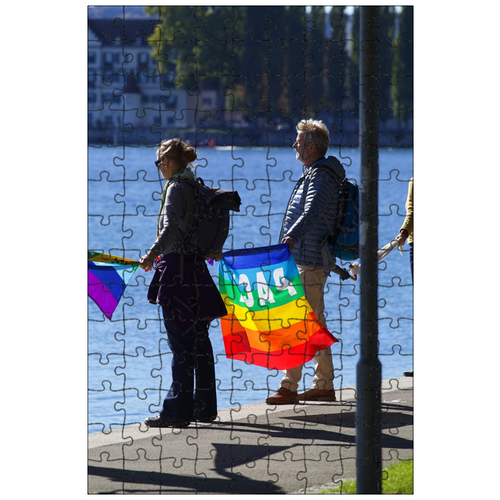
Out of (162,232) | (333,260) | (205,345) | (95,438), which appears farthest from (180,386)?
(333,260)

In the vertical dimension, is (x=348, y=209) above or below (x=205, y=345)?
above

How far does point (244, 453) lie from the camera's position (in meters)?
6.46

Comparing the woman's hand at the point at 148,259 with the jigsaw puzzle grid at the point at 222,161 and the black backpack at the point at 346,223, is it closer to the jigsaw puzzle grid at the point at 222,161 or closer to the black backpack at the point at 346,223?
the jigsaw puzzle grid at the point at 222,161

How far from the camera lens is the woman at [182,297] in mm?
6676

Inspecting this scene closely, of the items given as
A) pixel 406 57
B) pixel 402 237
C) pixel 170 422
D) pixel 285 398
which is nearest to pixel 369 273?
pixel 170 422

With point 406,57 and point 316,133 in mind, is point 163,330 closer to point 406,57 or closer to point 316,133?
point 406,57

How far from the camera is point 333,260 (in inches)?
294

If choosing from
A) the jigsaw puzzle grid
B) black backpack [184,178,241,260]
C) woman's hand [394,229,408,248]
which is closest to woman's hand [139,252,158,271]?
the jigsaw puzzle grid

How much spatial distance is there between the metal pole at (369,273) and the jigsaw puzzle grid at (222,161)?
0.85 feet

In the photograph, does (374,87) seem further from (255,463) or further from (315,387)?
(315,387)

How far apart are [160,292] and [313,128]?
2.04 m

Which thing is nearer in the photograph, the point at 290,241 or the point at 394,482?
the point at 394,482

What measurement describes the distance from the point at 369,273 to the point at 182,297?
186 centimetres

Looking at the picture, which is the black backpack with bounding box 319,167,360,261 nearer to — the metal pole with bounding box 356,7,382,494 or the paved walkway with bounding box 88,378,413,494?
the paved walkway with bounding box 88,378,413,494
